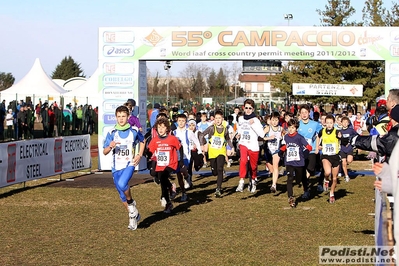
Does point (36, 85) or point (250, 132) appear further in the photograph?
point (36, 85)

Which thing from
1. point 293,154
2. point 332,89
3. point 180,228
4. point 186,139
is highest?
point 332,89

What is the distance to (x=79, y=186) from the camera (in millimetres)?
17172

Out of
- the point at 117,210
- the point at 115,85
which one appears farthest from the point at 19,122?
the point at 117,210

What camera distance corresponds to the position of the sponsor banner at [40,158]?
15.6 m

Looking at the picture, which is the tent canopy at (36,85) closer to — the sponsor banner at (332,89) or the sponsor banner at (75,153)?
the sponsor banner at (332,89)

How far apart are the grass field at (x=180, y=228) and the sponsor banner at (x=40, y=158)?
0.51m

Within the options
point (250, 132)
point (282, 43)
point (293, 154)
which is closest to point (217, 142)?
point (250, 132)

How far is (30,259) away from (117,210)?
14.0ft

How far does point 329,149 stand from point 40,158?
7.52m

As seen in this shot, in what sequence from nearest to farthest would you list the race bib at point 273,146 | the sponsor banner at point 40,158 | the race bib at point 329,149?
the race bib at point 329,149, the sponsor banner at point 40,158, the race bib at point 273,146

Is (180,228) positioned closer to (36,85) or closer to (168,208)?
(168,208)

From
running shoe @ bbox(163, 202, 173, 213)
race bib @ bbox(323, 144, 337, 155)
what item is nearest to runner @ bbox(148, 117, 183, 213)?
running shoe @ bbox(163, 202, 173, 213)

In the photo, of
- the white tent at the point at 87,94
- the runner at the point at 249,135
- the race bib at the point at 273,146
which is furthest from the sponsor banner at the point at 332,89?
the white tent at the point at 87,94

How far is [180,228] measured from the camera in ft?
36.7
